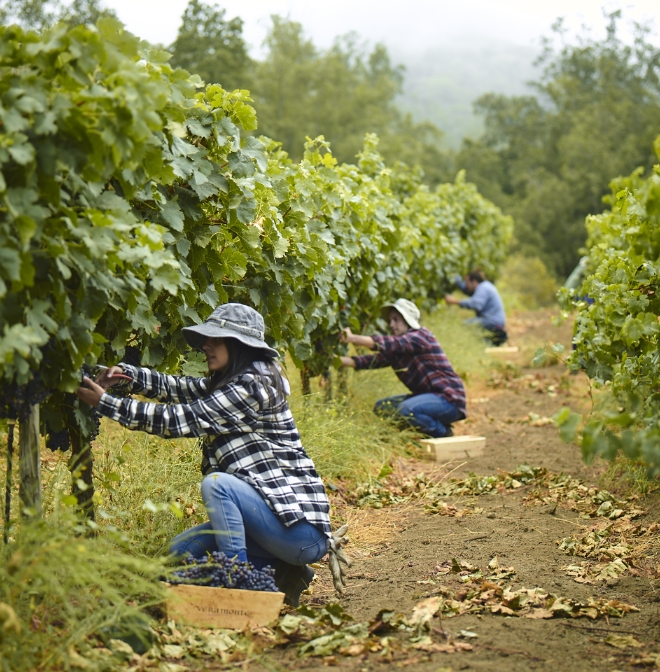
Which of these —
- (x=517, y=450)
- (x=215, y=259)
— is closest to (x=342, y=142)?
(x=517, y=450)

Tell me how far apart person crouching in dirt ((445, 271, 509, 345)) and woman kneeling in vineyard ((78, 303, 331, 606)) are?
404 inches

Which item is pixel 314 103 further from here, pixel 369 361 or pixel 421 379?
pixel 369 361

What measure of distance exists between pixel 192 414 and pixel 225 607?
859mm

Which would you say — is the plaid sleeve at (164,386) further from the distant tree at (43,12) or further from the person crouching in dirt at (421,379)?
the distant tree at (43,12)

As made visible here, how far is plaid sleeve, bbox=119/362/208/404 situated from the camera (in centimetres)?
410

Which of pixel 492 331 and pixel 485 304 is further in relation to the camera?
pixel 492 331

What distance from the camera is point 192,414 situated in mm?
3844

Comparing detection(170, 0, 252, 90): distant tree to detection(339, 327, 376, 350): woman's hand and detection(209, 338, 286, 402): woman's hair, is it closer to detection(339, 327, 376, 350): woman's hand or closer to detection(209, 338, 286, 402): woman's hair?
detection(339, 327, 376, 350): woman's hand

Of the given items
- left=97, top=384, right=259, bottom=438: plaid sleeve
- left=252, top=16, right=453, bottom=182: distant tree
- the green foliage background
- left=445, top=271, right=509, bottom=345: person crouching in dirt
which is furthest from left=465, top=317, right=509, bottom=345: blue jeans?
left=252, top=16, right=453, bottom=182: distant tree

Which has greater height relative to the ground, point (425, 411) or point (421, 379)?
point (421, 379)

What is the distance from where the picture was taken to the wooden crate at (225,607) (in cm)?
362

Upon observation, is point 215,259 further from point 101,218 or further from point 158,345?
point 101,218

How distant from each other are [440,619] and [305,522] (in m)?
0.77

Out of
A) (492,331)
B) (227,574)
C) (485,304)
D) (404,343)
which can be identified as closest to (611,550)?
(227,574)
